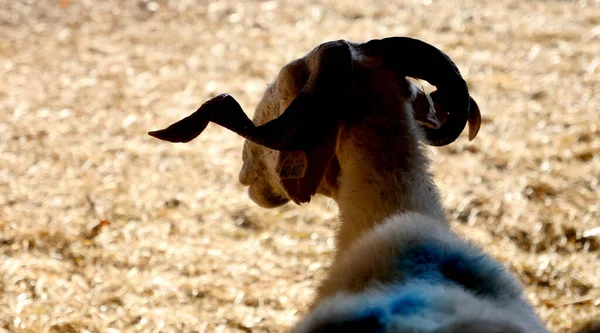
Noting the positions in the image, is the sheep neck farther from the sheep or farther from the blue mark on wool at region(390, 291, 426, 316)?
the blue mark on wool at region(390, 291, 426, 316)

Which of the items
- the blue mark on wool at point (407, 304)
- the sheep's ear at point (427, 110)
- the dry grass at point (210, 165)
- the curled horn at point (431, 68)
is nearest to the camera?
the blue mark on wool at point (407, 304)

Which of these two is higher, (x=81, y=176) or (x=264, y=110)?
(x=264, y=110)

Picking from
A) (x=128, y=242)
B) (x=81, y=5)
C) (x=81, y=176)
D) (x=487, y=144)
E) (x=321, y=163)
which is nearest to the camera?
(x=321, y=163)

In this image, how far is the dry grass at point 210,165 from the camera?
395cm

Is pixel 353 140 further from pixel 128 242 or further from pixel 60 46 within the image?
pixel 60 46

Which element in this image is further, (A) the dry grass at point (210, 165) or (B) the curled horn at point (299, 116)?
(A) the dry grass at point (210, 165)

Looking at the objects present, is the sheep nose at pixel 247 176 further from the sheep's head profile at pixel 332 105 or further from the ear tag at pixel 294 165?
the ear tag at pixel 294 165

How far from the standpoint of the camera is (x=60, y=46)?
7.31 meters

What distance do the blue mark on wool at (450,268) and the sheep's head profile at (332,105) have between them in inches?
22.6

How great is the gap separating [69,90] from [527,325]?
204 inches

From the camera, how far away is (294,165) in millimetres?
2549

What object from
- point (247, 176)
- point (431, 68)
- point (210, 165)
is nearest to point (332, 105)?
Result: point (431, 68)

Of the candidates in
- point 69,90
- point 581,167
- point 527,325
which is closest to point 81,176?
point 69,90

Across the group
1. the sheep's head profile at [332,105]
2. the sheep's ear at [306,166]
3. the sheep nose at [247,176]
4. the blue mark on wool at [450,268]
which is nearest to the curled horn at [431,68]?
the sheep's head profile at [332,105]
